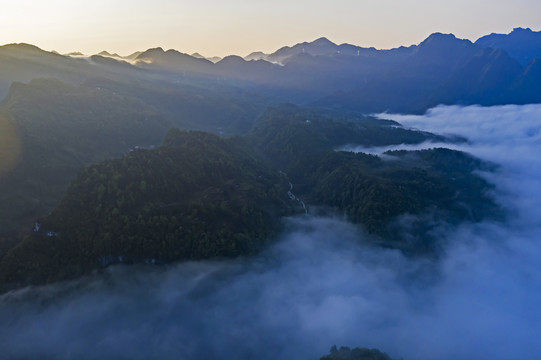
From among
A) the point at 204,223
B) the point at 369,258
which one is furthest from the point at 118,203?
the point at 369,258

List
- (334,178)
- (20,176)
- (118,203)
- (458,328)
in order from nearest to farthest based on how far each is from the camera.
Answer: (458,328)
(118,203)
(20,176)
(334,178)

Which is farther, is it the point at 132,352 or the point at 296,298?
the point at 296,298

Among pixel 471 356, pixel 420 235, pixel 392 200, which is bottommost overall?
pixel 471 356

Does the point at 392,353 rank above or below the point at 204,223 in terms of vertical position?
below

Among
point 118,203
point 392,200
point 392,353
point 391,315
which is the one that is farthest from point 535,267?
point 118,203

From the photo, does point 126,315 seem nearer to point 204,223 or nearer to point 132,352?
point 132,352

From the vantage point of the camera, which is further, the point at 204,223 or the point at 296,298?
the point at 204,223

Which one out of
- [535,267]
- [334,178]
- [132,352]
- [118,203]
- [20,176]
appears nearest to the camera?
[132,352]

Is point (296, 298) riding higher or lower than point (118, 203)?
lower

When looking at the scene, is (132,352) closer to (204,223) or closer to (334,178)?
(204,223)
